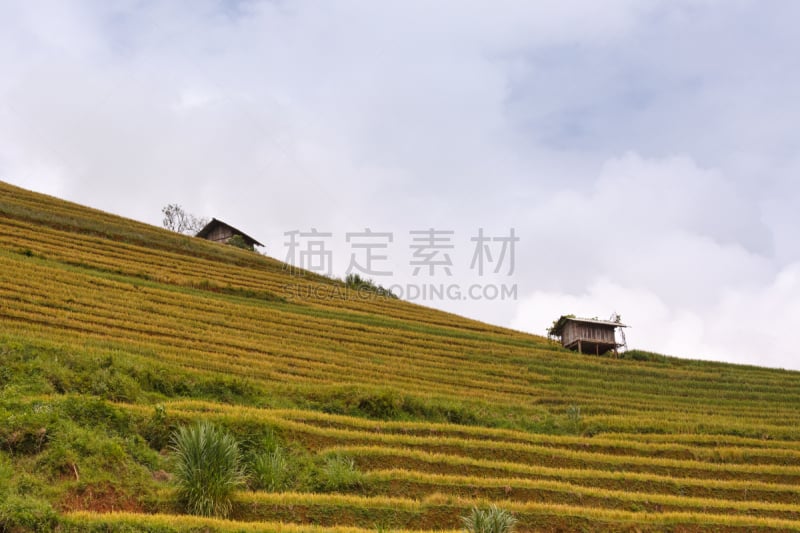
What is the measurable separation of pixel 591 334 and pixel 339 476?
2819 centimetres

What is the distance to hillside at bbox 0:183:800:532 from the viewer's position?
13.4 metres

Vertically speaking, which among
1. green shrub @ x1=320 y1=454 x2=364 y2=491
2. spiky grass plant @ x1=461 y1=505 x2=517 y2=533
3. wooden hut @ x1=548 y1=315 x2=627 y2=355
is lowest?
spiky grass plant @ x1=461 y1=505 x2=517 y2=533

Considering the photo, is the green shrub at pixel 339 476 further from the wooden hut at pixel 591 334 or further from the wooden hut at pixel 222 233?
the wooden hut at pixel 222 233

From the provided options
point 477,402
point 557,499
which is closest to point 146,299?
point 477,402

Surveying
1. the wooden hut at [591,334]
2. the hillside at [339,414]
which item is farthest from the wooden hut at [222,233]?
the wooden hut at [591,334]

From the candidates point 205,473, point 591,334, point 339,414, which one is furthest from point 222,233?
point 205,473

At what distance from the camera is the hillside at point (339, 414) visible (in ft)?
43.9

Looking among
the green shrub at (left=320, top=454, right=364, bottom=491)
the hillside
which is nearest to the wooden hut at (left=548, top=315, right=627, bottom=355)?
the hillside

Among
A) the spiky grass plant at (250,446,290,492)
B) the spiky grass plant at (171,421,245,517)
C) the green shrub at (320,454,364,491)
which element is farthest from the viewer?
the green shrub at (320,454,364,491)

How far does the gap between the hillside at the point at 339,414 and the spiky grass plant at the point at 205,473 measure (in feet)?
1.17

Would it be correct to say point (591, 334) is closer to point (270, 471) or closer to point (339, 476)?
point (339, 476)

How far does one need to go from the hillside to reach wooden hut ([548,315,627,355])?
3.10 m

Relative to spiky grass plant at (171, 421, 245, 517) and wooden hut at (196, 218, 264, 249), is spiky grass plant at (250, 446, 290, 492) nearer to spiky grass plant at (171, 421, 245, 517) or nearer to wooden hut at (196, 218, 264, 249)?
spiky grass plant at (171, 421, 245, 517)

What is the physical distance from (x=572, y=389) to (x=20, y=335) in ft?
65.3
